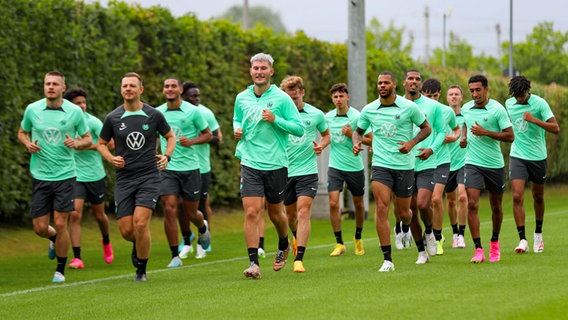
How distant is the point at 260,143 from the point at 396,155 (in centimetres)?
155

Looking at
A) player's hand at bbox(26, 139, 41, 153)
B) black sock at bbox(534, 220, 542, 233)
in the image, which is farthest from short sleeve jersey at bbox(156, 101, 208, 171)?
black sock at bbox(534, 220, 542, 233)

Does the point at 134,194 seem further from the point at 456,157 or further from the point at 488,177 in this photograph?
the point at 456,157

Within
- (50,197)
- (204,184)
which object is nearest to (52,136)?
(50,197)

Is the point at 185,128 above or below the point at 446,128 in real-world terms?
above

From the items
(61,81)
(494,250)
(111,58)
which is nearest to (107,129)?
(61,81)

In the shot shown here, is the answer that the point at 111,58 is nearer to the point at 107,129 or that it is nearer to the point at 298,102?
the point at 298,102

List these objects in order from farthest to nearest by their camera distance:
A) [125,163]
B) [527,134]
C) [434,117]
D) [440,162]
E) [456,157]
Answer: [456,157]
[440,162]
[527,134]
[434,117]
[125,163]

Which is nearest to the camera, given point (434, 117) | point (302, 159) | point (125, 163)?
point (125, 163)

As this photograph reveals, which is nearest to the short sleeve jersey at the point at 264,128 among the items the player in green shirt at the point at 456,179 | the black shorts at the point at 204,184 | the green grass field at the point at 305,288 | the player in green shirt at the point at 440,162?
the green grass field at the point at 305,288

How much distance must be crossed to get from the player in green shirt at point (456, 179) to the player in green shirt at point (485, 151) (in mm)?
2441

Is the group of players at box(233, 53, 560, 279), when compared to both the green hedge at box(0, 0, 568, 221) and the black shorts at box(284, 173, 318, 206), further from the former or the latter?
the green hedge at box(0, 0, 568, 221)

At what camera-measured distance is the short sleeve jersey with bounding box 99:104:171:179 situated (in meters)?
13.6

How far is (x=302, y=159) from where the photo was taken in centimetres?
1609

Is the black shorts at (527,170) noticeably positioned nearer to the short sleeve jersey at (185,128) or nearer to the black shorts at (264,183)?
the black shorts at (264,183)
